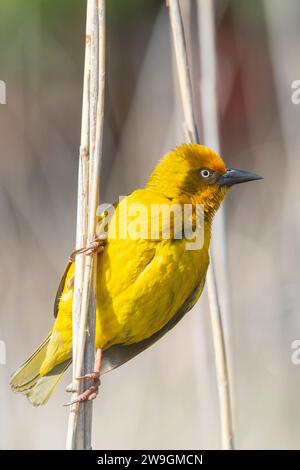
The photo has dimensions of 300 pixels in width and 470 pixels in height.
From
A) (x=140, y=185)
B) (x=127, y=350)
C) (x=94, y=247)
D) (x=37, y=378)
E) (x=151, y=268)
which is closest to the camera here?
(x=94, y=247)

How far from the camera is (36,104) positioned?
14.9ft

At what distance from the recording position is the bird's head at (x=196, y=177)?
2518 mm

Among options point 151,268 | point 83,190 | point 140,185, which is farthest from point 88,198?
point 140,185

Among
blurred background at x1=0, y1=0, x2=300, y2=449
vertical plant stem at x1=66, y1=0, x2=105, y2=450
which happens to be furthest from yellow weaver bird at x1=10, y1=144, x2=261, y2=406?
blurred background at x1=0, y1=0, x2=300, y2=449

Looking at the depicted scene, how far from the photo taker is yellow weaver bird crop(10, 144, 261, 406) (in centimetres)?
241

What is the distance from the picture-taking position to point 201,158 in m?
2.56

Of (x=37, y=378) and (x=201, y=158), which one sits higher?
(x=201, y=158)

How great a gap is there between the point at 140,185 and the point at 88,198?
2.07m

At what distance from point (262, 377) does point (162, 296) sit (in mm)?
1656

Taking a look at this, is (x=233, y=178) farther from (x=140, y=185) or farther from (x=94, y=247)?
(x=140, y=185)

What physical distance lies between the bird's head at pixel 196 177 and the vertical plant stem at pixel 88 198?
0.50 metres

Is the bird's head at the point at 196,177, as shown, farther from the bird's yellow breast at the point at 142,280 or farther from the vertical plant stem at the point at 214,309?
the vertical plant stem at the point at 214,309

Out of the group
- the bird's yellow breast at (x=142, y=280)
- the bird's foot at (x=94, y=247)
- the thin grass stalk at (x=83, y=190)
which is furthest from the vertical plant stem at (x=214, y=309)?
the bird's foot at (x=94, y=247)
